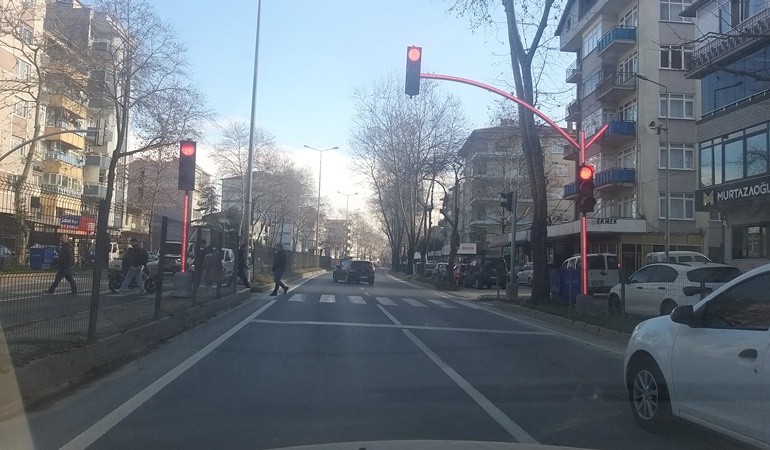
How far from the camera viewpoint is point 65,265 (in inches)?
366

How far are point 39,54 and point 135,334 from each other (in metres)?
32.7

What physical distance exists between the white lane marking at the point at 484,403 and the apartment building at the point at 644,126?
105ft

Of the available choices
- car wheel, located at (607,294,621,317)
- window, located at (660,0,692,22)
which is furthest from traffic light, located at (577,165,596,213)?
window, located at (660,0,692,22)

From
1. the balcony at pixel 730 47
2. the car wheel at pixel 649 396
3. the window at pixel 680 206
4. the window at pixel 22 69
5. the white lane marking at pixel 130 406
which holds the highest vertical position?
the window at pixel 22 69

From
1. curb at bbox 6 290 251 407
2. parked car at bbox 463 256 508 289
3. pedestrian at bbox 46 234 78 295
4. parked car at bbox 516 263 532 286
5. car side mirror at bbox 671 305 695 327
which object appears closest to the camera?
car side mirror at bbox 671 305 695 327

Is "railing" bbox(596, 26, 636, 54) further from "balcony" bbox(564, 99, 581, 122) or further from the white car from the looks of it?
the white car

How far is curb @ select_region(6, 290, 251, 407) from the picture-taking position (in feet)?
23.5

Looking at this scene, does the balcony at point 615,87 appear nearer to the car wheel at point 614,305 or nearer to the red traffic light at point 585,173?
the red traffic light at point 585,173

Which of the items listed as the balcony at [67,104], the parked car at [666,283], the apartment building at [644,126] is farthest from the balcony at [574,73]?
the parked car at [666,283]

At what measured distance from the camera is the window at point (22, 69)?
130ft

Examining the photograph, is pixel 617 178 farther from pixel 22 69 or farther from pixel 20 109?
pixel 20 109

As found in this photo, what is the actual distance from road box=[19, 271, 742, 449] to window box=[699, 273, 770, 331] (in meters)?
1.12

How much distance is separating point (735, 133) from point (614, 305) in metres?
14.6

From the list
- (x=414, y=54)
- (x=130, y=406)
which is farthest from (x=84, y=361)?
(x=414, y=54)
